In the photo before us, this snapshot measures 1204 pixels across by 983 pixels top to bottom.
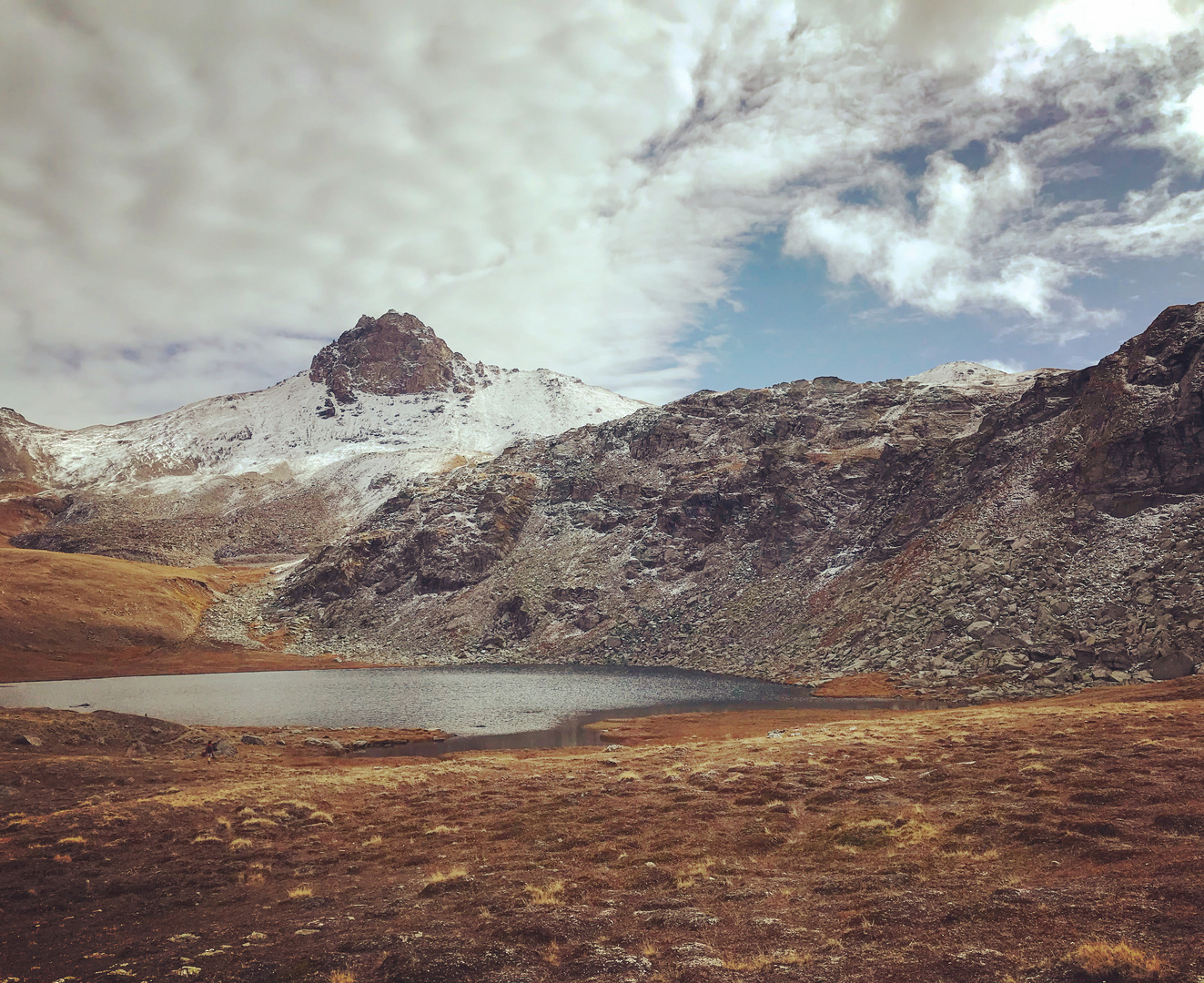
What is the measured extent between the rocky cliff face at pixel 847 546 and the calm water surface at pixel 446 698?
1601 centimetres

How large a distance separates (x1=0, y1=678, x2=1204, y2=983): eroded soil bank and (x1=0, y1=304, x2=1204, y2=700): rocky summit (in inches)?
1686

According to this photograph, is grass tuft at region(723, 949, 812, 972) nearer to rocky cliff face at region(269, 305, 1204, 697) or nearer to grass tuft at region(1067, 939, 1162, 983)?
grass tuft at region(1067, 939, 1162, 983)

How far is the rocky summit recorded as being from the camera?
79000 millimetres

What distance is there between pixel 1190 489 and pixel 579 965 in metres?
105

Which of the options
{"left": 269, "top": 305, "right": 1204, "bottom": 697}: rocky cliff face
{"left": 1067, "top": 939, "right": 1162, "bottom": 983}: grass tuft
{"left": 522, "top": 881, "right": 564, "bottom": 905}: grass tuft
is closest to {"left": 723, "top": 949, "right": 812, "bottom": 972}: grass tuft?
{"left": 1067, "top": 939, "right": 1162, "bottom": 983}: grass tuft

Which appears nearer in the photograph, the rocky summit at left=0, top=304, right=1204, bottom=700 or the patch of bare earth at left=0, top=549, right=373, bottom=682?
the rocky summit at left=0, top=304, right=1204, bottom=700

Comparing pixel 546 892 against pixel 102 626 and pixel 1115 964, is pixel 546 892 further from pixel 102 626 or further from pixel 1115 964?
pixel 102 626

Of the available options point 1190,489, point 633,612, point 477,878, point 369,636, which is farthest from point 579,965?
point 369,636

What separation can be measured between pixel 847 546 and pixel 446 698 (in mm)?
80192

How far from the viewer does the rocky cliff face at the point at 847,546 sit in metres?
79.2

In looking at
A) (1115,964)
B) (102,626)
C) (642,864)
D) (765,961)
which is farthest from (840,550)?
(102,626)

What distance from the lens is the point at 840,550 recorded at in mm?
128500

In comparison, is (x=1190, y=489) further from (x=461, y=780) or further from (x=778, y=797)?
(x=461, y=780)

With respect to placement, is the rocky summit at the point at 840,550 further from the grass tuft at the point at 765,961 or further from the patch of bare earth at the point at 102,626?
the grass tuft at the point at 765,961
